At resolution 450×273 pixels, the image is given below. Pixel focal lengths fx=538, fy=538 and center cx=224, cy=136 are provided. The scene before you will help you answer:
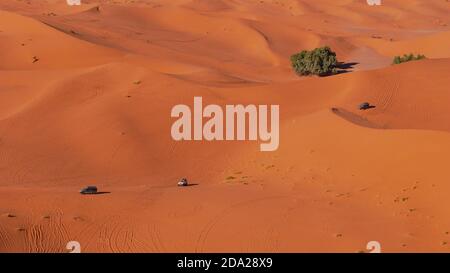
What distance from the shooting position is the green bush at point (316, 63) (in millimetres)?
34344

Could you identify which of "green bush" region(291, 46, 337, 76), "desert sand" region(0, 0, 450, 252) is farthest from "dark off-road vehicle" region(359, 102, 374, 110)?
"green bush" region(291, 46, 337, 76)

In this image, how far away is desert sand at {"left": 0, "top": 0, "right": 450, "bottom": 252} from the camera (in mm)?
11328

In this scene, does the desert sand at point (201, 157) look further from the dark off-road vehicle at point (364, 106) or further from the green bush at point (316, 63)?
the green bush at point (316, 63)

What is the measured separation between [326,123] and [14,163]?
34.7 ft

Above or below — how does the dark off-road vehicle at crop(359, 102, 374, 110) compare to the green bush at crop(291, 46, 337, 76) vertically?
above

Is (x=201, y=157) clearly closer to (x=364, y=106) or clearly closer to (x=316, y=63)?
(x=364, y=106)

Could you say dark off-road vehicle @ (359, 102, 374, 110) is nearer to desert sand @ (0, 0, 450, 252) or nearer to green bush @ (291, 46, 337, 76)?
desert sand @ (0, 0, 450, 252)

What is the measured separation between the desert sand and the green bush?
2.56 feet

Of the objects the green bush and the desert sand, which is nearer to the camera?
the desert sand

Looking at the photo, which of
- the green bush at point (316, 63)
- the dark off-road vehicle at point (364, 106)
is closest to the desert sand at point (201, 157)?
the dark off-road vehicle at point (364, 106)

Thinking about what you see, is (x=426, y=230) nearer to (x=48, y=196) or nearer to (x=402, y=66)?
(x=48, y=196)

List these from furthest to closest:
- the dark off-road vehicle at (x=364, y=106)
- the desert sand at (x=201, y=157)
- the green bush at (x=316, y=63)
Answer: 1. the green bush at (x=316, y=63)
2. the dark off-road vehicle at (x=364, y=106)
3. the desert sand at (x=201, y=157)

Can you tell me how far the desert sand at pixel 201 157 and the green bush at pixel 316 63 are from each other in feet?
2.56
